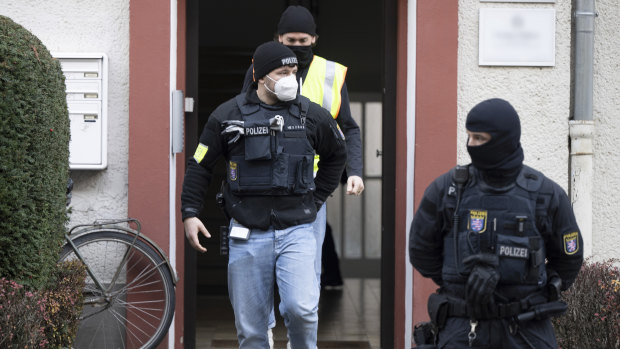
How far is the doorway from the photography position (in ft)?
29.4

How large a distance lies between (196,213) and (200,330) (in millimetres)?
2729

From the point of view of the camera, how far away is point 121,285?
573 cm

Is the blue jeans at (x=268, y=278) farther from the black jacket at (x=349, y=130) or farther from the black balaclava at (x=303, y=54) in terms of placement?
the black balaclava at (x=303, y=54)

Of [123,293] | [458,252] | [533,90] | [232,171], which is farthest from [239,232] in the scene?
[533,90]

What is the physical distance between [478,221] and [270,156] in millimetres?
1177

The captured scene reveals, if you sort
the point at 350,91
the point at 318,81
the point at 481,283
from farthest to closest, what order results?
1. the point at 350,91
2. the point at 318,81
3. the point at 481,283

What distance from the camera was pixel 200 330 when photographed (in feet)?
22.7

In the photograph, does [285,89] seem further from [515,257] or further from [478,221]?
[515,257]

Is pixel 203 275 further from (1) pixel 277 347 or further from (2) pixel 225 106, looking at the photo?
(2) pixel 225 106

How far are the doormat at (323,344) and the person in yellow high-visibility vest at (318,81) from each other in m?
1.62

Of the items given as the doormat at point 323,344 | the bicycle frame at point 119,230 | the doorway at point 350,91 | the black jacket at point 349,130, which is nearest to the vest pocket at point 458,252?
the black jacket at point 349,130

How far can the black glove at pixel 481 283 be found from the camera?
3312 millimetres

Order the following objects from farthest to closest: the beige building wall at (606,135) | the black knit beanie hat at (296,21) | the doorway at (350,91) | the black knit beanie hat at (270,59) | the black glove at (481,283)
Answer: the doorway at (350,91), the beige building wall at (606,135), the black knit beanie hat at (296,21), the black knit beanie hat at (270,59), the black glove at (481,283)

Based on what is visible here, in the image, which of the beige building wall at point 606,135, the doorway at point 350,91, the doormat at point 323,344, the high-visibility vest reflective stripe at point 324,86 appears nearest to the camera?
the high-visibility vest reflective stripe at point 324,86
